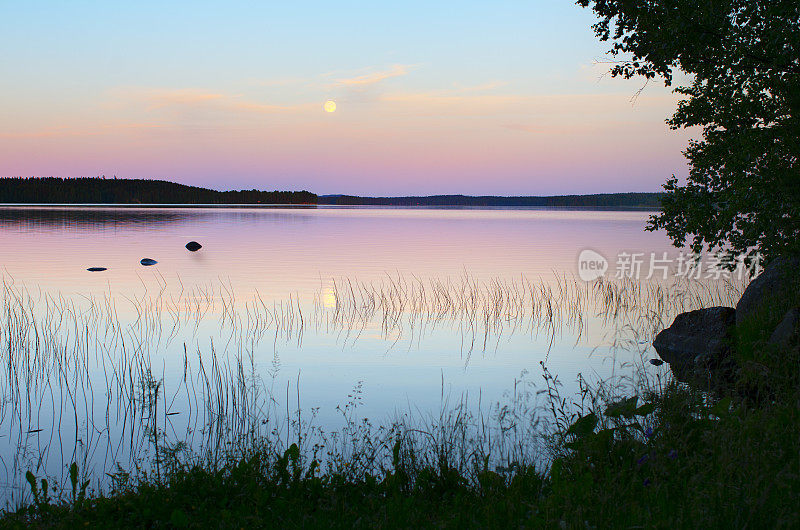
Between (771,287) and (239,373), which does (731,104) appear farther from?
(239,373)

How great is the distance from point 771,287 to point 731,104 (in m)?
3.83

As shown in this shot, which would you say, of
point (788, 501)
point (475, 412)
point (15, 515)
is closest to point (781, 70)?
point (475, 412)

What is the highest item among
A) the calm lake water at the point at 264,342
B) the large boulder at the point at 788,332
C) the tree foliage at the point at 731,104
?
the tree foliage at the point at 731,104

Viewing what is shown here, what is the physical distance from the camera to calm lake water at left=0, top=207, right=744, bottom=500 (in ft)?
33.6

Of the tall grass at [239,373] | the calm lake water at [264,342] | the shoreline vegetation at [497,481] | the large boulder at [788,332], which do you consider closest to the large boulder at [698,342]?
the calm lake water at [264,342]

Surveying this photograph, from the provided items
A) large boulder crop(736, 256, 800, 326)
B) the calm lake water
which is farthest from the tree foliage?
the calm lake water

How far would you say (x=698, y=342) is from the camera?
13.7 m

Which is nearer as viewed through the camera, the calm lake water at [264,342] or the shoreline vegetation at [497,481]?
the shoreline vegetation at [497,481]

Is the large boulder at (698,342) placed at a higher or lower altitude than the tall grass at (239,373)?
higher

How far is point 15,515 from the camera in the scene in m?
6.07

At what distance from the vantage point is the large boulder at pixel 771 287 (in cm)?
1293

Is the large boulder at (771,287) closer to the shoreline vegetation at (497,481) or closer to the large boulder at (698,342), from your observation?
the large boulder at (698,342)

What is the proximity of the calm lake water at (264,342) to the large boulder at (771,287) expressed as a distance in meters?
2.41

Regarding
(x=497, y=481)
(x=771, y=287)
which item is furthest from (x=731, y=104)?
(x=497, y=481)
